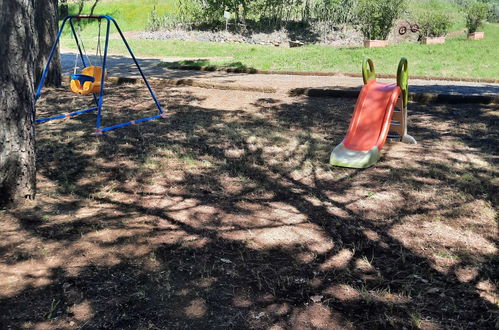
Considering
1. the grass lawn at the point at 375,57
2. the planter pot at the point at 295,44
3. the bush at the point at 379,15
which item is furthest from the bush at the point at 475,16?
the planter pot at the point at 295,44

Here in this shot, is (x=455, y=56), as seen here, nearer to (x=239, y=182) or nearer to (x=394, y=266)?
(x=239, y=182)

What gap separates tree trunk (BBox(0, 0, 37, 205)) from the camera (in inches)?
152

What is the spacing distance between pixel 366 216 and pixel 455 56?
11.1 m

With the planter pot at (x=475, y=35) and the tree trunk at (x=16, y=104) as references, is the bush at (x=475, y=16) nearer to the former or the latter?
the planter pot at (x=475, y=35)

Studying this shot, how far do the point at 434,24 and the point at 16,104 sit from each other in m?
17.6

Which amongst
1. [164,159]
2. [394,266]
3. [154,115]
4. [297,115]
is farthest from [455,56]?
[394,266]

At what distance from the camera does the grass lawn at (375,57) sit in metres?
11.7

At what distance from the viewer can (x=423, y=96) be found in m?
7.62

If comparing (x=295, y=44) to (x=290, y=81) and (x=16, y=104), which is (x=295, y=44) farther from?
(x=16, y=104)

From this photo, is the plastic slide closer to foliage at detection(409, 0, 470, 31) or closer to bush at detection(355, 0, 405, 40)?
bush at detection(355, 0, 405, 40)

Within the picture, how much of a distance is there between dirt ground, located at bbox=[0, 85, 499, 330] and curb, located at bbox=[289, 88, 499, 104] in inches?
48.6

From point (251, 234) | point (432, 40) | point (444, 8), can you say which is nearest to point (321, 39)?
point (432, 40)

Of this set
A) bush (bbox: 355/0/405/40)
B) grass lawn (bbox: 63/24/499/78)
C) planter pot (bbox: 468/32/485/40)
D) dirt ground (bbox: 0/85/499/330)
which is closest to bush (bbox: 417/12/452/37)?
planter pot (bbox: 468/32/485/40)

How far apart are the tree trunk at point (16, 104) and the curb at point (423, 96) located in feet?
16.1
